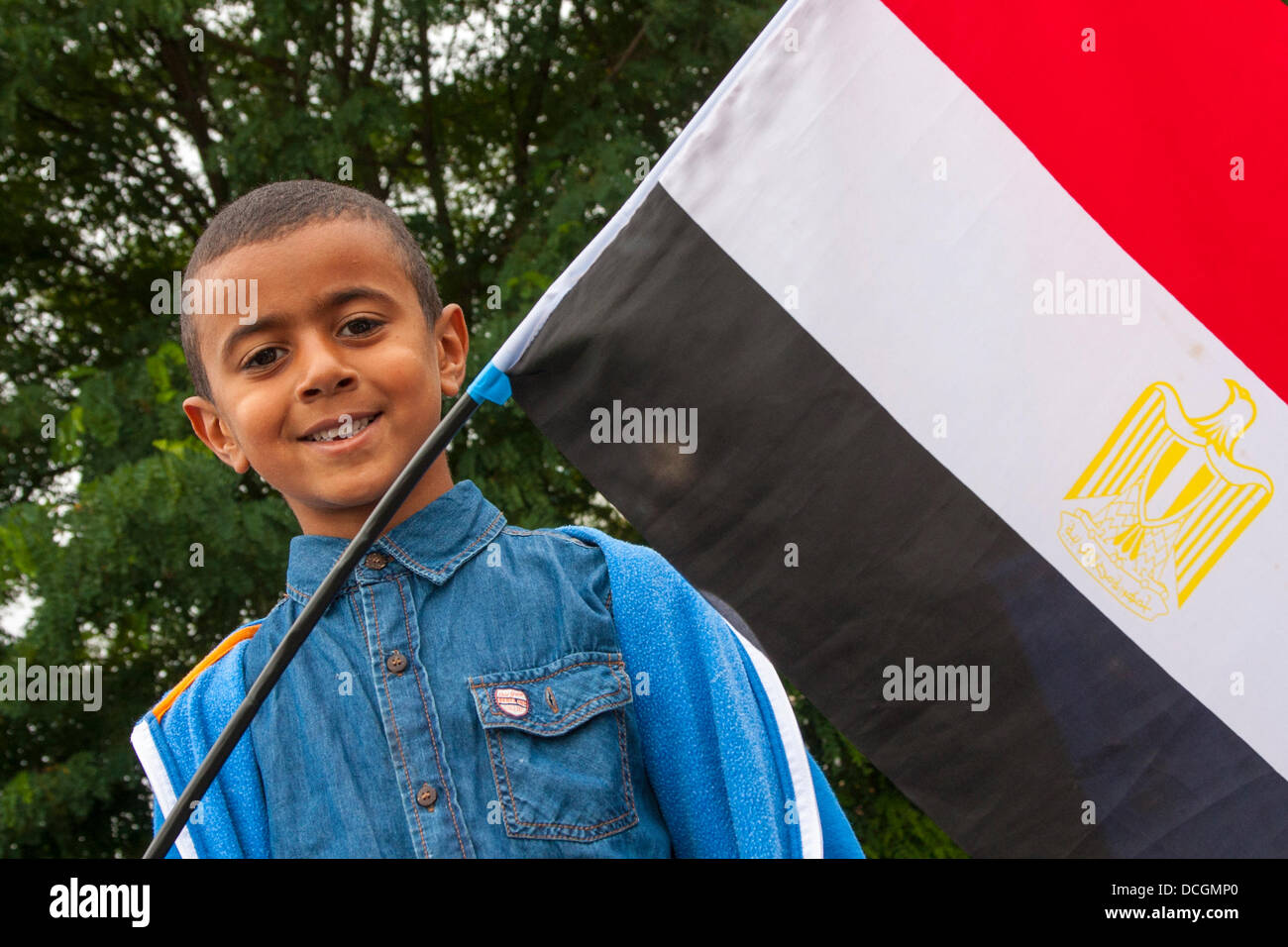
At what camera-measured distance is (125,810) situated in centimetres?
507

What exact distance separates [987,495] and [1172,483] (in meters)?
0.23

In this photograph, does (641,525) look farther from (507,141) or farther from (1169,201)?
(507,141)

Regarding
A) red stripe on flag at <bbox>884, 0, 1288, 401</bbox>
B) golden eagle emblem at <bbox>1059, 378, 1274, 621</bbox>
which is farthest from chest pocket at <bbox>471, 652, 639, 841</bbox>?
red stripe on flag at <bbox>884, 0, 1288, 401</bbox>

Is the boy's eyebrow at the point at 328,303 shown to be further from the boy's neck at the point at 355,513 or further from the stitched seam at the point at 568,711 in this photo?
the stitched seam at the point at 568,711

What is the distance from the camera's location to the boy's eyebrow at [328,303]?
1.62 meters

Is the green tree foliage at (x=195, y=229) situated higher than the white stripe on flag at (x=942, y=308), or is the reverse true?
the green tree foliage at (x=195, y=229)

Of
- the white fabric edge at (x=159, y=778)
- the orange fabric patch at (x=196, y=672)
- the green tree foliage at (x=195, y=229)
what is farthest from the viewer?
the green tree foliage at (x=195, y=229)

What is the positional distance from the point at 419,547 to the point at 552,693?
25cm

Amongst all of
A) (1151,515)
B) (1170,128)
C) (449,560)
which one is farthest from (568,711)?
(1170,128)

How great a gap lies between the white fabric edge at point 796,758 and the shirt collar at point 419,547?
1.20 feet

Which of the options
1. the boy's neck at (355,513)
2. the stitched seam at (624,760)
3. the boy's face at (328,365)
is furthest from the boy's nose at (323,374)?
the stitched seam at (624,760)

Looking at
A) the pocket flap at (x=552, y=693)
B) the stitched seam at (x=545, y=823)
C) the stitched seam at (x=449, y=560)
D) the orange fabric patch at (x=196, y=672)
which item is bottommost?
the stitched seam at (x=545, y=823)

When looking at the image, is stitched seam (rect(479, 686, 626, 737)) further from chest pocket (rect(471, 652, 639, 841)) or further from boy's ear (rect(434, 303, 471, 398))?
boy's ear (rect(434, 303, 471, 398))
